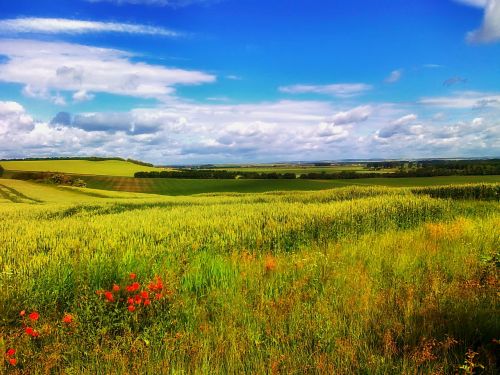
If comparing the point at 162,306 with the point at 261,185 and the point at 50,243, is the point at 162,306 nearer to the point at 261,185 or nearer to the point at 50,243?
the point at 50,243

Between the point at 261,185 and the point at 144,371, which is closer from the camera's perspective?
the point at 144,371

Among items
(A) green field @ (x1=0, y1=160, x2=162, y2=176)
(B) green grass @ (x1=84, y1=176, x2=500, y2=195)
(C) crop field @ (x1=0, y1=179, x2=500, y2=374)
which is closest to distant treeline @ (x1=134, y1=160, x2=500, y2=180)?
(B) green grass @ (x1=84, y1=176, x2=500, y2=195)

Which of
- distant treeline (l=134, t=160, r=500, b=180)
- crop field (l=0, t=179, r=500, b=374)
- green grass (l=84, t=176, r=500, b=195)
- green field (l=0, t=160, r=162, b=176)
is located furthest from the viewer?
green field (l=0, t=160, r=162, b=176)

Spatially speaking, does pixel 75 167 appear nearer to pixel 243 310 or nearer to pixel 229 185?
pixel 229 185

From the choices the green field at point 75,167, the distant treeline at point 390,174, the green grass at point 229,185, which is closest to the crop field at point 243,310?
the green grass at point 229,185

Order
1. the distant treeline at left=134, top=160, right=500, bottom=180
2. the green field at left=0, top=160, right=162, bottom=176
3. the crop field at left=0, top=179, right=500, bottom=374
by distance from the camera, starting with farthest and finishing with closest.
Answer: the green field at left=0, top=160, right=162, bottom=176 → the distant treeline at left=134, top=160, right=500, bottom=180 → the crop field at left=0, top=179, right=500, bottom=374

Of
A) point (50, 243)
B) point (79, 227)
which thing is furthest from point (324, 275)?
point (79, 227)

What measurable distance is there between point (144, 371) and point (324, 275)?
3805 mm

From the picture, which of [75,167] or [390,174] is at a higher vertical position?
[75,167]

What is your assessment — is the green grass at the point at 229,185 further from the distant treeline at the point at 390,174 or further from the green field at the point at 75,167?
the green field at the point at 75,167

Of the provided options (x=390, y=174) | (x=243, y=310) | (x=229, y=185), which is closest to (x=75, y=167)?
(x=229, y=185)

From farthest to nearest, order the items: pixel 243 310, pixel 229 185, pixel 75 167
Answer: pixel 75 167
pixel 229 185
pixel 243 310

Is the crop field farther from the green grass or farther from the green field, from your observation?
the green field

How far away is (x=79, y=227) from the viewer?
439 inches
